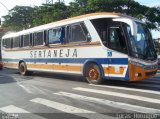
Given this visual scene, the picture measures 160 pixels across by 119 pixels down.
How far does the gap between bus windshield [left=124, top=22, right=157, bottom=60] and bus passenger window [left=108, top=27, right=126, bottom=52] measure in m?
0.33

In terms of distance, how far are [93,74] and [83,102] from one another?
3937 mm

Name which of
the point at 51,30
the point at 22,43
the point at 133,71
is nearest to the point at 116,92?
the point at 133,71

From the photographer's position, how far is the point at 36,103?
921 cm

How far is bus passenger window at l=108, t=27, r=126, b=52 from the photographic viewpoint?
1140 cm

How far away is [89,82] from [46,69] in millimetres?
3830

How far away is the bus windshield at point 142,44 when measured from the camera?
36.7 ft

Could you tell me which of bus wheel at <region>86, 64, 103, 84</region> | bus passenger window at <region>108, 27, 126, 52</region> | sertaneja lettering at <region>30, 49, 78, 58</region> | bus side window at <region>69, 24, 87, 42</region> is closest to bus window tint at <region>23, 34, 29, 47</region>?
sertaneja lettering at <region>30, 49, 78, 58</region>

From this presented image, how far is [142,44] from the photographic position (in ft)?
38.2

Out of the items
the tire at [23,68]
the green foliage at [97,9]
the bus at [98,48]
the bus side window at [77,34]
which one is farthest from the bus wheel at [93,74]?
the green foliage at [97,9]

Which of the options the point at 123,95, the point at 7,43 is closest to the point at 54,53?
the point at 123,95

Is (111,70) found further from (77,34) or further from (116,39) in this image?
(77,34)

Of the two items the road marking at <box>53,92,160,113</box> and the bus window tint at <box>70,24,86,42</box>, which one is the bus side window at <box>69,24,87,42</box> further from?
the road marking at <box>53,92,160,113</box>

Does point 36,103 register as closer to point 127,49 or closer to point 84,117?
point 84,117

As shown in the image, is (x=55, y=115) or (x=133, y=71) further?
(x=133, y=71)
